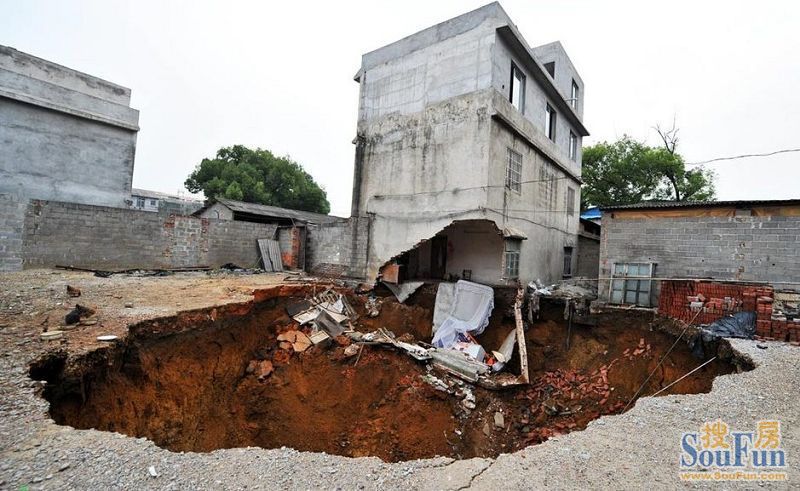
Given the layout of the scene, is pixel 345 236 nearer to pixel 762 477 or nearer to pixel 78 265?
pixel 78 265

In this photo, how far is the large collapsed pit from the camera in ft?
16.9

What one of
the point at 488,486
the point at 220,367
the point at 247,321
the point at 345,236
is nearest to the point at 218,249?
the point at 345,236

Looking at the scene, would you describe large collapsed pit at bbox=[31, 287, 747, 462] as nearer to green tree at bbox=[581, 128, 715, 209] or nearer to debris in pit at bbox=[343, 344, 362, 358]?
debris in pit at bbox=[343, 344, 362, 358]

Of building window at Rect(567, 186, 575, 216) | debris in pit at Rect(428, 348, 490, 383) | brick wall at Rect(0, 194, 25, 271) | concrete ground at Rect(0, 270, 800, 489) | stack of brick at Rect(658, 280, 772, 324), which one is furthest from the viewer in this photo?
building window at Rect(567, 186, 575, 216)

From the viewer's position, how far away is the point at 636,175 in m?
19.8

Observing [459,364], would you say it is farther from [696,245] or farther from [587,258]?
[587,258]

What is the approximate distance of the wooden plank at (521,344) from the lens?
754 centimetres

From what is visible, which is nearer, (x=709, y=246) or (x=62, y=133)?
(x=709, y=246)

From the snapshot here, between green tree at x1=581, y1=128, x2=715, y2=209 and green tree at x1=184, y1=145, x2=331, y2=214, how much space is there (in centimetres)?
1985

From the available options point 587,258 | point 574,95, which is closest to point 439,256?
point 587,258

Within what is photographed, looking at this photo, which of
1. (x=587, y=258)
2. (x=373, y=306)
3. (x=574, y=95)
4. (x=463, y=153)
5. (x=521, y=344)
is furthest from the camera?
(x=587, y=258)

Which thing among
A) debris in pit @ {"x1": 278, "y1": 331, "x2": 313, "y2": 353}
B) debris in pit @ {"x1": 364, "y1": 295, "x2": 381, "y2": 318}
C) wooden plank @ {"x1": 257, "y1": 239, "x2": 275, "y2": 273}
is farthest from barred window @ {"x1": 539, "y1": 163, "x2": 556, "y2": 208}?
wooden plank @ {"x1": 257, "y1": 239, "x2": 275, "y2": 273}

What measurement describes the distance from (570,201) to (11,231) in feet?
57.1

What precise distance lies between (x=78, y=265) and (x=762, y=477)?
13.8 m
